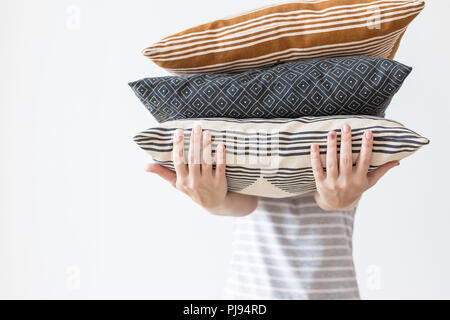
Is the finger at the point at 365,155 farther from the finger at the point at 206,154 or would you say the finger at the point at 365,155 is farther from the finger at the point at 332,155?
the finger at the point at 206,154

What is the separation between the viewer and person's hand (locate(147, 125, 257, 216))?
0.66 m

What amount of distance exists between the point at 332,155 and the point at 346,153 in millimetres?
20

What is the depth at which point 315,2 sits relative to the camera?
683 mm

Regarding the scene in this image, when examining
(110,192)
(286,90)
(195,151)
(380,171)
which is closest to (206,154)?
(195,151)

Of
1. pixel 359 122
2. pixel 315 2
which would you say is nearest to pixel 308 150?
pixel 359 122

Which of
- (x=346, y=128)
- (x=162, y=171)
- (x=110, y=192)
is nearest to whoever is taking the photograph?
(x=346, y=128)

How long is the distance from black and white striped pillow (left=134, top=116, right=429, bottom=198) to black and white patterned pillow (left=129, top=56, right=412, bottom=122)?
0.03 meters

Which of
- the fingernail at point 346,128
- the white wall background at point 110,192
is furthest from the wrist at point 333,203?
the white wall background at point 110,192

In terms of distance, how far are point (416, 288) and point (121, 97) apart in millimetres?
1178

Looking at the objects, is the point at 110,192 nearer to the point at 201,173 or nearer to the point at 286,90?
the point at 201,173

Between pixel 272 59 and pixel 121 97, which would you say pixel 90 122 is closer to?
pixel 121 97

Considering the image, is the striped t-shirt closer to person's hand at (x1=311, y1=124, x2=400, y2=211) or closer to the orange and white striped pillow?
person's hand at (x1=311, y1=124, x2=400, y2=211)

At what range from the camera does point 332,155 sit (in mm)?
627

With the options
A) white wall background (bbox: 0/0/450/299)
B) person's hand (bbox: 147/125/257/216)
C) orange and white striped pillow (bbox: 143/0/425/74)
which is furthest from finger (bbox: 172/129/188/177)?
white wall background (bbox: 0/0/450/299)
